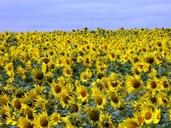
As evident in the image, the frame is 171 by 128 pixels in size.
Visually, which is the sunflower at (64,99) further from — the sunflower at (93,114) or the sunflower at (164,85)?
the sunflower at (164,85)

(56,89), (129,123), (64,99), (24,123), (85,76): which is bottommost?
(24,123)

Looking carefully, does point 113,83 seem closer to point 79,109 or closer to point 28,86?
point 79,109

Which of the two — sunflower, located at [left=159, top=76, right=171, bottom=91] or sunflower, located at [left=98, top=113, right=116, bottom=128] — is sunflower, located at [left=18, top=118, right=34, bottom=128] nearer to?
sunflower, located at [left=98, top=113, right=116, bottom=128]

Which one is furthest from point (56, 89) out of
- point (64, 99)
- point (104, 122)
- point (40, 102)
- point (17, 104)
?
point (104, 122)

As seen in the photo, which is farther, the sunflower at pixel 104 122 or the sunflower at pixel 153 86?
the sunflower at pixel 153 86

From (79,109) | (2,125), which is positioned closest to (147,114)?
(79,109)

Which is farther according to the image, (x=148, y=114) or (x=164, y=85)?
(x=164, y=85)

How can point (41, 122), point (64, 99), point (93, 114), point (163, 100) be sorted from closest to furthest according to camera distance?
point (93, 114), point (41, 122), point (163, 100), point (64, 99)

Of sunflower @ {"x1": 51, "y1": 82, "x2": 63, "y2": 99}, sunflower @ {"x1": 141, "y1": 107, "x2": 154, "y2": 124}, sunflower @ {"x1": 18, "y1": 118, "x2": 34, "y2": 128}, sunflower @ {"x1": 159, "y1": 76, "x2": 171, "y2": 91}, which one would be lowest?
sunflower @ {"x1": 18, "y1": 118, "x2": 34, "y2": 128}

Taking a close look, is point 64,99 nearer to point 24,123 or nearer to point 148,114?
point 24,123

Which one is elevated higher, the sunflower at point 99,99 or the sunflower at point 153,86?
the sunflower at point 153,86

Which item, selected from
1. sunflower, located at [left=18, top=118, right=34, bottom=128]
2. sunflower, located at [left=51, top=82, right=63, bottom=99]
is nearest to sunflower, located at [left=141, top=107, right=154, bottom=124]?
sunflower, located at [left=18, top=118, right=34, bottom=128]

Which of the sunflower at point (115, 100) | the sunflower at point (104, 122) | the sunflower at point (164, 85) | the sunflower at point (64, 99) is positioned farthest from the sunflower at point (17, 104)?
the sunflower at point (164, 85)

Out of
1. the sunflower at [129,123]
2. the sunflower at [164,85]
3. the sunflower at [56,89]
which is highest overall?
the sunflower at [164,85]
